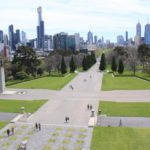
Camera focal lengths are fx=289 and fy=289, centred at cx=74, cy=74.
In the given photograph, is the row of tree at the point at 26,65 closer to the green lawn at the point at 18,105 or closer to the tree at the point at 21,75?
the tree at the point at 21,75

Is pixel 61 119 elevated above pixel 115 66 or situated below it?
below

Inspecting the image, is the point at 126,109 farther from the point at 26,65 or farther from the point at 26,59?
the point at 26,59

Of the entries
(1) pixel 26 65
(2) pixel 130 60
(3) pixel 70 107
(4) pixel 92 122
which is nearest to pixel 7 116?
(3) pixel 70 107

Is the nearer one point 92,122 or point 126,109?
point 92,122

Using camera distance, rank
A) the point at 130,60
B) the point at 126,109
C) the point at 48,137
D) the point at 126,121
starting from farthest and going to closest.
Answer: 1. the point at 130,60
2. the point at 126,109
3. the point at 126,121
4. the point at 48,137

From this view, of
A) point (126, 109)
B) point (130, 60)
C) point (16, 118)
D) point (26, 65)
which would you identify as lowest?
point (126, 109)

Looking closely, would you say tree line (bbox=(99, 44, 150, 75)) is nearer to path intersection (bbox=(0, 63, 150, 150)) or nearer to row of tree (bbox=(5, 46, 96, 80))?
row of tree (bbox=(5, 46, 96, 80))
